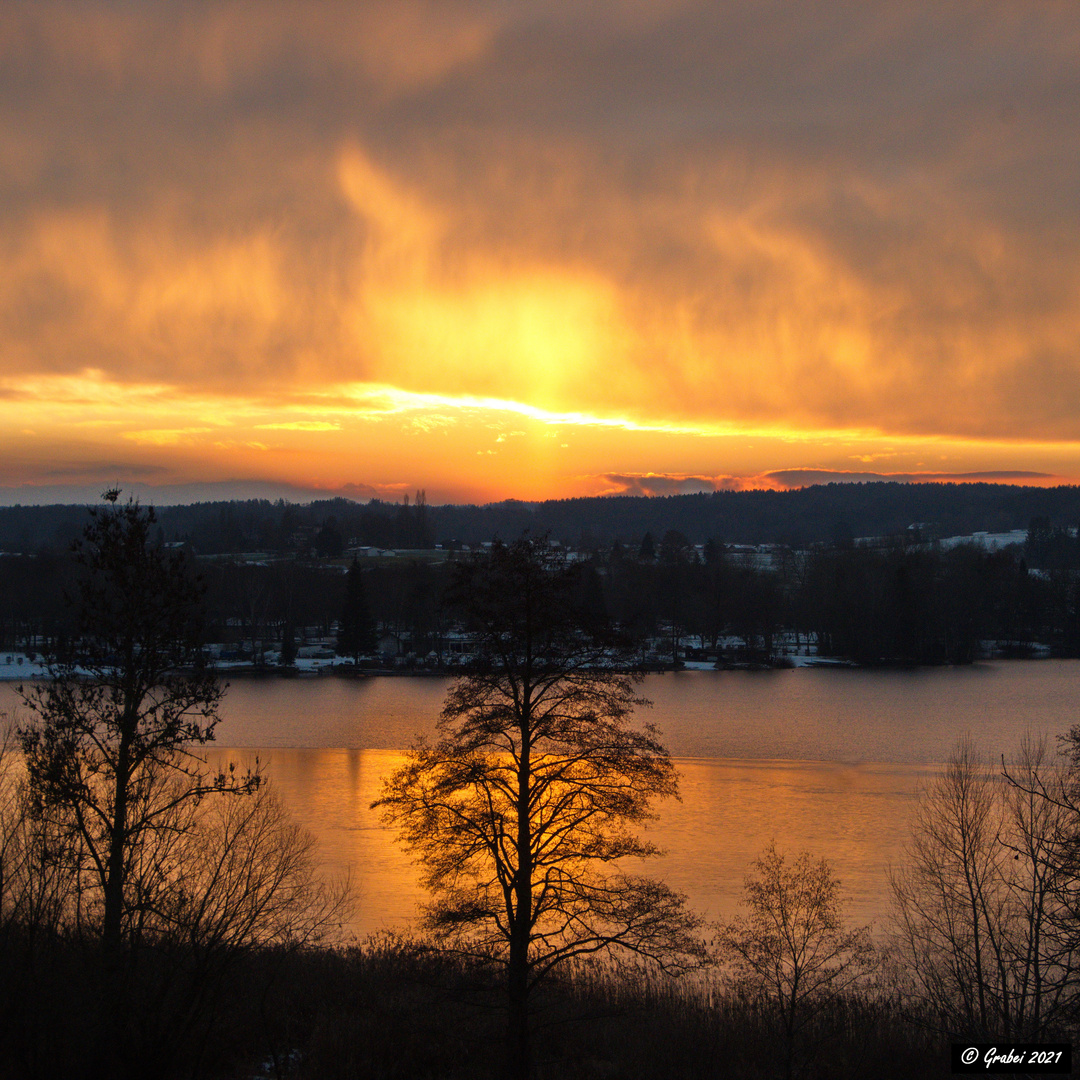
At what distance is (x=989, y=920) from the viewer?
46.6 ft

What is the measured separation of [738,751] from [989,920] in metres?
21.1

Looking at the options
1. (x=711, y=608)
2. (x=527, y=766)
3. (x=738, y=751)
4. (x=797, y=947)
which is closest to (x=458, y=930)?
(x=527, y=766)

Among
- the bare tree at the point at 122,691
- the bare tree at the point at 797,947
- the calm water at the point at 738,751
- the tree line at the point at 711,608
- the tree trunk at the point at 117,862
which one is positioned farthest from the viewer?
the tree line at the point at 711,608

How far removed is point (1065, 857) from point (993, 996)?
2747 mm

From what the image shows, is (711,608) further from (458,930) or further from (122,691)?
(122,691)

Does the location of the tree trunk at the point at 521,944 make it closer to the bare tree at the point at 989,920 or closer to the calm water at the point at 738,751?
the bare tree at the point at 989,920

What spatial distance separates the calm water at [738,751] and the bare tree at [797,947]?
94cm

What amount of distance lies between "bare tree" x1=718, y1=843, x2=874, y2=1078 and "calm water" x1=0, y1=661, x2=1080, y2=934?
94 centimetres

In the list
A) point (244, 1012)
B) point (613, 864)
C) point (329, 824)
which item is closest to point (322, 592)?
point (329, 824)

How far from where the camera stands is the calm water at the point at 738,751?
21.6 m

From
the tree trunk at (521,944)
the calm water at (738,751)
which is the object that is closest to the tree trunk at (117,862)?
the tree trunk at (521,944)

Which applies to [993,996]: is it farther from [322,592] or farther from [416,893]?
[322,592]

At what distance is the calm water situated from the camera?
70.9 feet

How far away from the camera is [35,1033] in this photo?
8203mm
